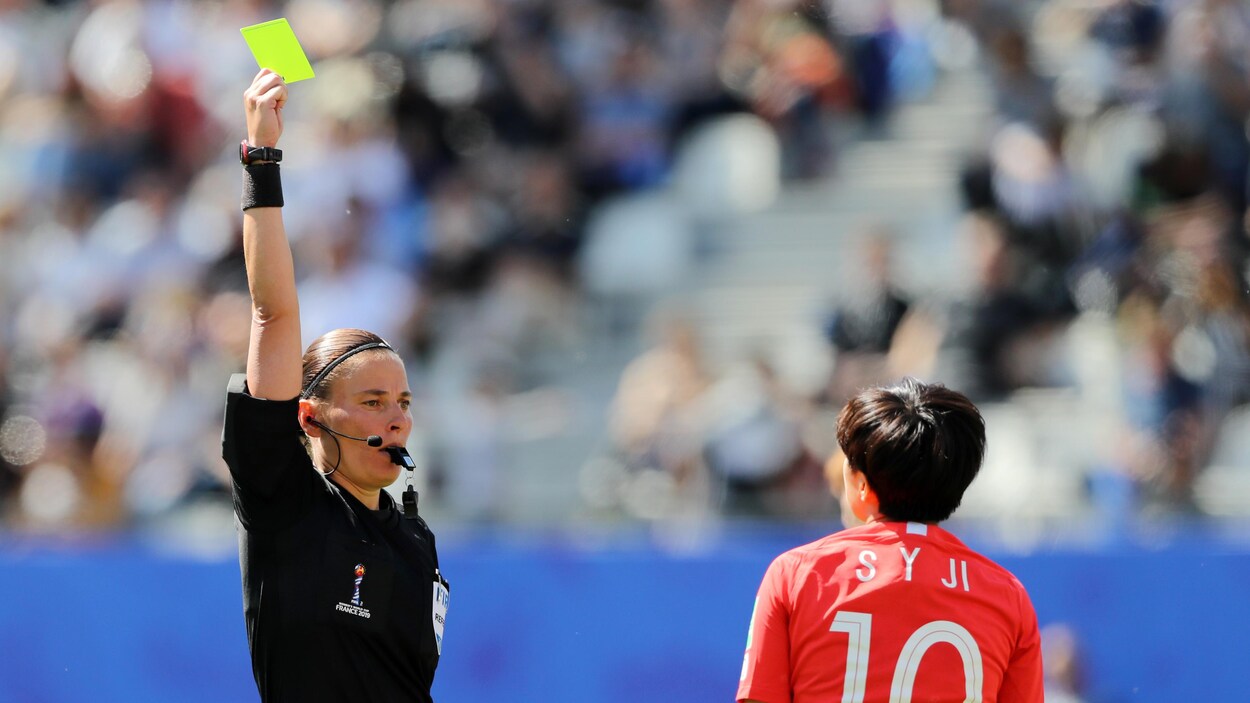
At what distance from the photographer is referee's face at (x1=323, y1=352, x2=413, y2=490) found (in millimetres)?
3021

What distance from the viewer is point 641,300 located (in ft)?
28.8

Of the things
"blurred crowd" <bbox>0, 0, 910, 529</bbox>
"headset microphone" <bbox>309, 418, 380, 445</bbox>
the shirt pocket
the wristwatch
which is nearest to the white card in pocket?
the shirt pocket

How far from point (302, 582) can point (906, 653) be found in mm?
1081

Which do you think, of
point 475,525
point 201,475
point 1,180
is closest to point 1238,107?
point 475,525

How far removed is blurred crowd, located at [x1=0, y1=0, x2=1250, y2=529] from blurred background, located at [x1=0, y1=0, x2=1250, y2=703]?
2 cm

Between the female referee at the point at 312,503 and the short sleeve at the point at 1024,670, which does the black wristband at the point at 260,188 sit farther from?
the short sleeve at the point at 1024,670

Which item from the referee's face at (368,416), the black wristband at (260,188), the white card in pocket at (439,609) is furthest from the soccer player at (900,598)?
→ the black wristband at (260,188)

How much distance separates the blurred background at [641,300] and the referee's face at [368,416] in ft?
10.5

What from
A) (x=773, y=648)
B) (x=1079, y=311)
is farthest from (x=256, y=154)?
(x=1079, y=311)

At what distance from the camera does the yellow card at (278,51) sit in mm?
3039

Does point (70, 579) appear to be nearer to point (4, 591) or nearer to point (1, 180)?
point (4, 591)

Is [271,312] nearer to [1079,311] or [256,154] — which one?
[256,154]

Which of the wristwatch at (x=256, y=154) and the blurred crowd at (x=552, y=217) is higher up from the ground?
the blurred crowd at (x=552, y=217)

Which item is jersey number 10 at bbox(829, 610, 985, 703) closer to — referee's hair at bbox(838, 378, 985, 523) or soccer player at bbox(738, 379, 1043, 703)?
soccer player at bbox(738, 379, 1043, 703)
